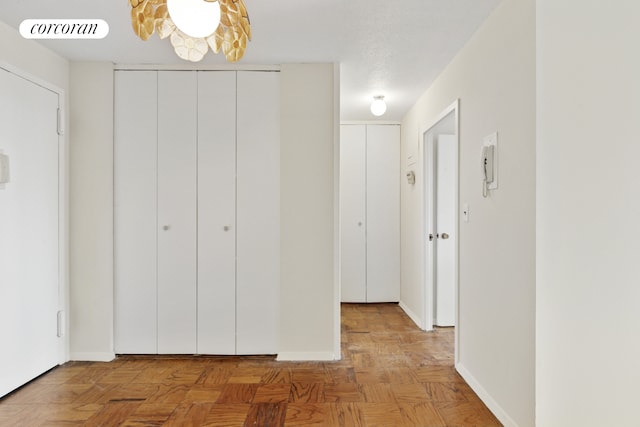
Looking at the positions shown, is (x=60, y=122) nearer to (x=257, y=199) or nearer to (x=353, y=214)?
(x=257, y=199)

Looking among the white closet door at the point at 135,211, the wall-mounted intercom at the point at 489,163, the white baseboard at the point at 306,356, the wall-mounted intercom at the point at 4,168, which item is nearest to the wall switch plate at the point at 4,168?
the wall-mounted intercom at the point at 4,168

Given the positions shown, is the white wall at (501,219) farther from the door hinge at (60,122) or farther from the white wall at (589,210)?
the door hinge at (60,122)

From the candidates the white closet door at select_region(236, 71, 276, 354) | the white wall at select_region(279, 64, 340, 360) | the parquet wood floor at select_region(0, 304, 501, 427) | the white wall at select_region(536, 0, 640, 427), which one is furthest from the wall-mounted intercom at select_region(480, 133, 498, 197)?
the white closet door at select_region(236, 71, 276, 354)

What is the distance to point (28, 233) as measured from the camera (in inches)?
115

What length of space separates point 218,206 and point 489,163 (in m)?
2.08

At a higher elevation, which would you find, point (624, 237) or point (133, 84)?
point (133, 84)

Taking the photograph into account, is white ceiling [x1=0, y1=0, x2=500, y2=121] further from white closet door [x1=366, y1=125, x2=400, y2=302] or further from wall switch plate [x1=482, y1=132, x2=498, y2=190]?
white closet door [x1=366, y1=125, x2=400, y2=302]

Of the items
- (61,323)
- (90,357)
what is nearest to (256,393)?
(90,357)

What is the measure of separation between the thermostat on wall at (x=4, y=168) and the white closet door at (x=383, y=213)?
12.9 ft

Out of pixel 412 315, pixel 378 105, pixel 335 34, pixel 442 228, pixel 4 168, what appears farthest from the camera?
pixel 412 315

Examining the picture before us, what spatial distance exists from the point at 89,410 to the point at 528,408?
2456 millimetres

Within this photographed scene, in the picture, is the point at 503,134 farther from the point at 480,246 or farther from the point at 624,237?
the point at 624,237

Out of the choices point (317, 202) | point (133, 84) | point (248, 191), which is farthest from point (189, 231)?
point (133, 84)

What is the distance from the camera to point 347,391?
2.82m
